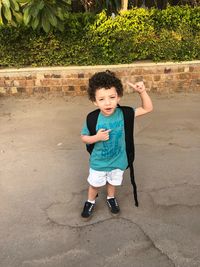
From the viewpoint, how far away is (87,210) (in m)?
3.54

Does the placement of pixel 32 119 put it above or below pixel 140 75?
below

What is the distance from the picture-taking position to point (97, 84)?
302 cm

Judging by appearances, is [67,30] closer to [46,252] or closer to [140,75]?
[140,75]

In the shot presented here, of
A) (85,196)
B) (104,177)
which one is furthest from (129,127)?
(85,196)

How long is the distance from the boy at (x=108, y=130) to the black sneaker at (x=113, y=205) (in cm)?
18

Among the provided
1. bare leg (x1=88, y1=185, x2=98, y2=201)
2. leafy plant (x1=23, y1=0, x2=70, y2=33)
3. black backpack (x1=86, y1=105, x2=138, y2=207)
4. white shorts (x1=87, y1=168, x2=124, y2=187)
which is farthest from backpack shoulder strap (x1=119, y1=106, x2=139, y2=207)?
leafy plant (x1=23, y1=0, x2=70, y2=33)

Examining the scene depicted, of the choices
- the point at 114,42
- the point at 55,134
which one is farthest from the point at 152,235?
the point at 114,42

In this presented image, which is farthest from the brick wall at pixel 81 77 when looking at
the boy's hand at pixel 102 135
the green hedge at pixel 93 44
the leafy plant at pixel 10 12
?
the boy's hand at pixel 102 135

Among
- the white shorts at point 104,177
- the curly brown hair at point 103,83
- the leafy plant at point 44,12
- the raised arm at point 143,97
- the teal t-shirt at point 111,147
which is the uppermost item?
the leafy plant at point 44,12

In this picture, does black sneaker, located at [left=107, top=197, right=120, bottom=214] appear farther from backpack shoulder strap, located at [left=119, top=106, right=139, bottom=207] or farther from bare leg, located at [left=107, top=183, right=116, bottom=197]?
backpack shoulder strap, located at [left=119, top=106, right=139, bottom=207]

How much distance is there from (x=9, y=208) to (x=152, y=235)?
4.48ft

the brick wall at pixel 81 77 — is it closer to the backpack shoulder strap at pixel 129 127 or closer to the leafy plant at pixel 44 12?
the leafy plant at pixel 44 12

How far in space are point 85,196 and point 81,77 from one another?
2.83 meters

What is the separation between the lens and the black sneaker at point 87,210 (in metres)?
3.53
